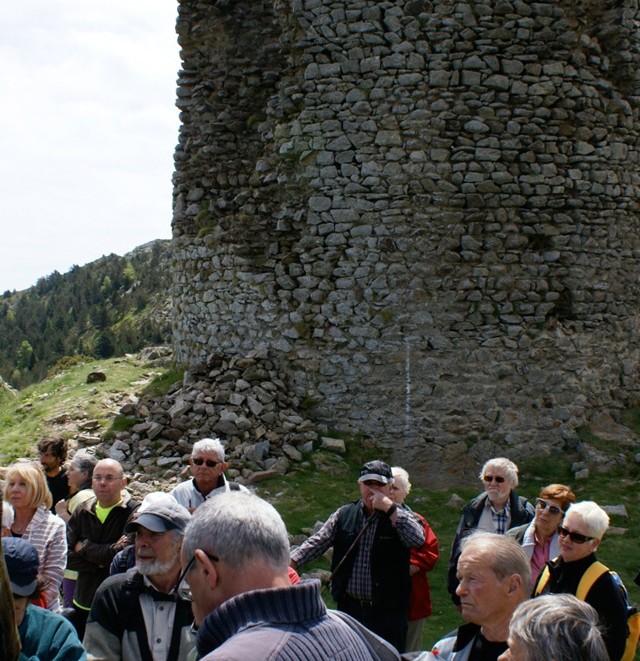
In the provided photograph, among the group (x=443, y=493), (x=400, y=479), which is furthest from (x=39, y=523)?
(x=443, y=493)

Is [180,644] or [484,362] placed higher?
[484,362]

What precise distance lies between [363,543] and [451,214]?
5738 mm

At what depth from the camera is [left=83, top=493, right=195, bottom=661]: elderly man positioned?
3.62m

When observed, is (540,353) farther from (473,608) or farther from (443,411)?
(473,608)

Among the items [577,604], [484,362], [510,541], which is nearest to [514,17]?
[484,362]

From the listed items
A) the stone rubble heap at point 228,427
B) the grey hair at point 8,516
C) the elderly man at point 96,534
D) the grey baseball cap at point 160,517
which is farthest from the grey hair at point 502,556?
the stone rubble heap at point 228,427

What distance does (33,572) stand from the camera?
3.68 metres

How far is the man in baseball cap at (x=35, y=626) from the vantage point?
3.31 meters

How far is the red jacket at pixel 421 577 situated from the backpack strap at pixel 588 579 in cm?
124

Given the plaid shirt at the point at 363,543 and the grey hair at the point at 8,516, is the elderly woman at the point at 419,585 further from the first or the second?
the grey hair at the point at 8,516

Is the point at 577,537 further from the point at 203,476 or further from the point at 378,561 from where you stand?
the point at 203,476

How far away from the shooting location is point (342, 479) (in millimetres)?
9305

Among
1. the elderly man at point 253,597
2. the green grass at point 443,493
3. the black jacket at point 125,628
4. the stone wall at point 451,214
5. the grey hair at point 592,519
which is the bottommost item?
the green grass at point 443,493

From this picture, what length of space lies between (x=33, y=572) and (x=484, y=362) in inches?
284
